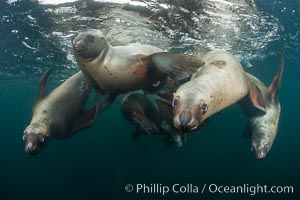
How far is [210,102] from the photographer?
4.79m

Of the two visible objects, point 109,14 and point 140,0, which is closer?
point 140,0

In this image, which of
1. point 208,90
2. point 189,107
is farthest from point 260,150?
point 189,107

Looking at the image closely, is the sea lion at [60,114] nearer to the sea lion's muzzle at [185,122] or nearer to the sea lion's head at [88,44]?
the sea lion's head at [88,44]

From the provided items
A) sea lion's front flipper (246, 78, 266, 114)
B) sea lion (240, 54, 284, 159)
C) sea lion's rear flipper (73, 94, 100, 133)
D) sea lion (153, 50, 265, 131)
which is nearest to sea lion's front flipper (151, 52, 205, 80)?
sea lion (153, 50, 265, 131)

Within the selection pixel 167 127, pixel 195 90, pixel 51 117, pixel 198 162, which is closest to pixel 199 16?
pixel 167 127

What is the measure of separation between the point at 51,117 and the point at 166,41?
6.80 metres

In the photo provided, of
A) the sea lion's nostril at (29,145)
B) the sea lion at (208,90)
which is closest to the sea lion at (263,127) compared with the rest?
the sea lion at (208,90)

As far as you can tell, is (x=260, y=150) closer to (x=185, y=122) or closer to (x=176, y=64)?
(x=176, y=64)

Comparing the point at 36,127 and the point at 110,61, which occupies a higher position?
the point at 110,61

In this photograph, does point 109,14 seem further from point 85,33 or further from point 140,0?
point 85,33

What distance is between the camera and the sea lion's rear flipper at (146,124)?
654cm

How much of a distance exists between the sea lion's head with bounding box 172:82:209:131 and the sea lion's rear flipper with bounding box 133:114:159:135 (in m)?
2.07

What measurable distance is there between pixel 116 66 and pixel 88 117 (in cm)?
204

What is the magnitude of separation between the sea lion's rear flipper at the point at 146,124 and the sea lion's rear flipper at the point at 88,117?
4.23 feet
